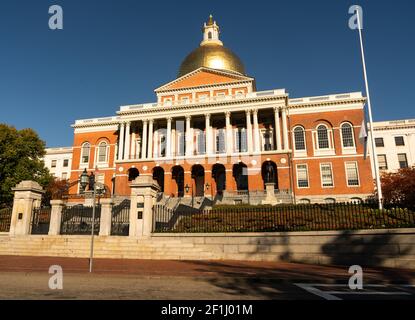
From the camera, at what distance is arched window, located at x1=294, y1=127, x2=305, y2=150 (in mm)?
42994

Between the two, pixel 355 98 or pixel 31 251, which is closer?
pixel 31 251

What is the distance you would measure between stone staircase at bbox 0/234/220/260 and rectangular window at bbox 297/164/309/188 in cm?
3014

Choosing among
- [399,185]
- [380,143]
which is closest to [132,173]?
[399,185]

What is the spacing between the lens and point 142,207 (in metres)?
16.0

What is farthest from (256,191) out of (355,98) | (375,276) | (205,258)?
(375,276)

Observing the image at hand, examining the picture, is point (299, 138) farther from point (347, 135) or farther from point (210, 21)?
point (210, 21)

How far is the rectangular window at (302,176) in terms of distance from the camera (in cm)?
4156

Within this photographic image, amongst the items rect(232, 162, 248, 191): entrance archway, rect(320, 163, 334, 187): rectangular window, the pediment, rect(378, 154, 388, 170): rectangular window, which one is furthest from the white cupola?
rect(378, 154, 388, 170): rectangular window

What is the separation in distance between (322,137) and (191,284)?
127 feet

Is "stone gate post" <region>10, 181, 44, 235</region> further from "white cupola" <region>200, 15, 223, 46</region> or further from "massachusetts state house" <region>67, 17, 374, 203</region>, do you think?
"white cupola" <region>200, 15, 223, 46</region>

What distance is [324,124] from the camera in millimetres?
42688

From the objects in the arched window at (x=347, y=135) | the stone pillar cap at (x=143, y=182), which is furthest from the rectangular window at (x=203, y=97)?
the stone pillar cap at (x=143, y=182)
